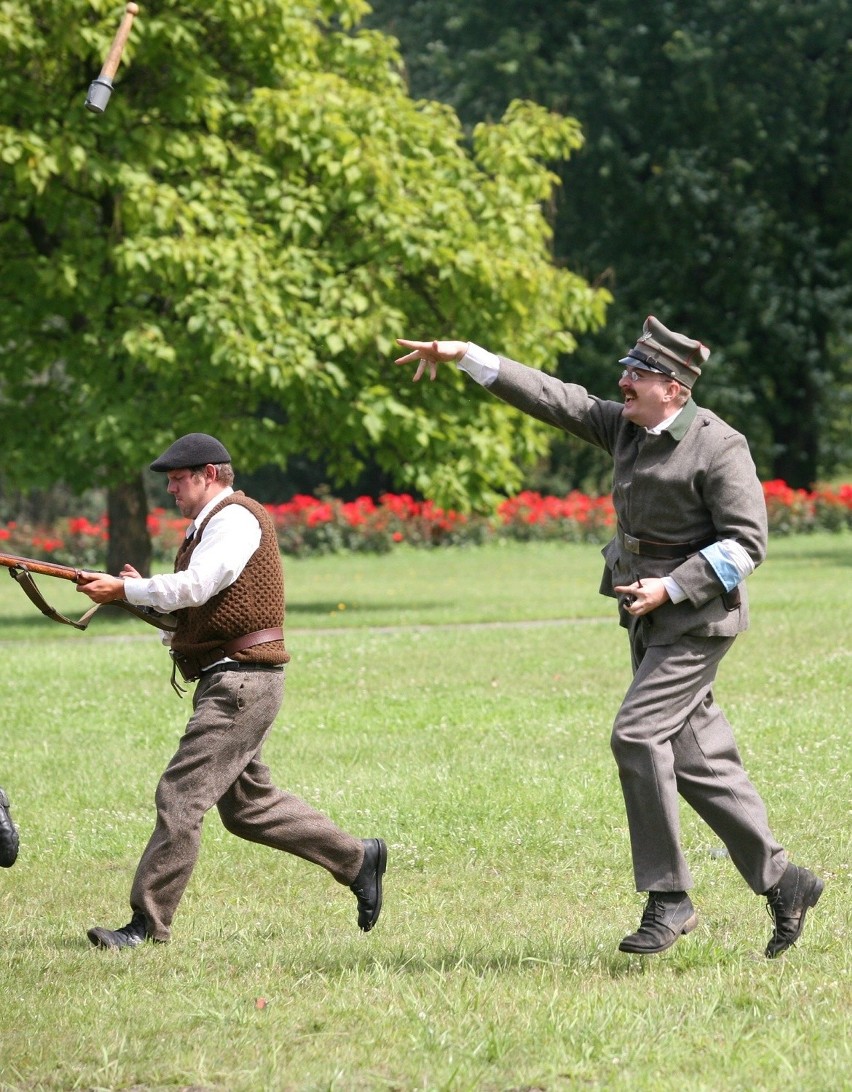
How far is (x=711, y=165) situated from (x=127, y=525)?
75.2ft

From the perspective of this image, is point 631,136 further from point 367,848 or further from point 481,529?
point 367,848

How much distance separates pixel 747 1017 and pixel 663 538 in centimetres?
159

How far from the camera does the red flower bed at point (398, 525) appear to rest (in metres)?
29.7

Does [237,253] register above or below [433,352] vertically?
above

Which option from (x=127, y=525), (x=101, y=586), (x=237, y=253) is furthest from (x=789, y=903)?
(x=127, y=525)

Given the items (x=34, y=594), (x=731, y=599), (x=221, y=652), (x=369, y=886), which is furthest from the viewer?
(x=369, y=886)

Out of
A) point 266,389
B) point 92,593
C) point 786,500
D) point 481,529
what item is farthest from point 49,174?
point 786,500

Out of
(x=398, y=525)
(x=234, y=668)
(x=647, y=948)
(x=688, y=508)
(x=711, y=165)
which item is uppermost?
(x=711, y=165)

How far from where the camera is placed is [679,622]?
543cm

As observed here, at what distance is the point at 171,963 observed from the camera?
5.62 meters

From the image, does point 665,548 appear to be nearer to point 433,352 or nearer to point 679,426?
point 679,426

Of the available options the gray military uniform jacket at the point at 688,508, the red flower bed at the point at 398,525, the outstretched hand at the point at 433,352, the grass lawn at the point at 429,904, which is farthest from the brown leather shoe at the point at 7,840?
the red flower bed at the point at 398,525

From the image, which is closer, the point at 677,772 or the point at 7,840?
the point at 677,772

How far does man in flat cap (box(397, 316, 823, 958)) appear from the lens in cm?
533
